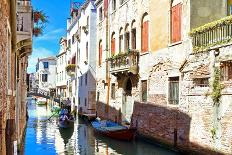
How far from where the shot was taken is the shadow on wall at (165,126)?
570 inches

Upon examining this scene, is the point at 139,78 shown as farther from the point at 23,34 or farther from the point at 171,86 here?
the point at 23,34

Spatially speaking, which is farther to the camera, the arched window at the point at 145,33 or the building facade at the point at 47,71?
the building facade at the point at 47,71

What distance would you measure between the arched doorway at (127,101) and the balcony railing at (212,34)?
7.97 metres

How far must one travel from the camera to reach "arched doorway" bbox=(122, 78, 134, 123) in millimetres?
21750

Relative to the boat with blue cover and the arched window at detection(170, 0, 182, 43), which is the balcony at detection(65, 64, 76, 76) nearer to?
the boat with blue cover

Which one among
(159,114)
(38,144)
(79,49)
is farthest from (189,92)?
(79,49)

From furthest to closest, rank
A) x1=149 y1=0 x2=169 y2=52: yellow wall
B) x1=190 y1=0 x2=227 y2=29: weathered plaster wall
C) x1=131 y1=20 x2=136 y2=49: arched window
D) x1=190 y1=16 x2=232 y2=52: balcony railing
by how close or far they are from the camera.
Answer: x1=131 y1=20 x2=136 y2=49: arched window → x1=149 y1=0 x2=169 y2=52: yellow wall → x1=190 y1=0 x2=227 y2=29: weathered plaster wall → x1=190 y1=16 x2=232 y2=52: balcony railing

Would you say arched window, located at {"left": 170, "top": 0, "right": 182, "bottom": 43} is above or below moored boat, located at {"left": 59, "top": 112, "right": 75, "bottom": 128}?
above

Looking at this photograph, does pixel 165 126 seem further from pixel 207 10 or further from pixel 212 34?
pixel 207 10

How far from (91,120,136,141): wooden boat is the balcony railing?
5.64 metres

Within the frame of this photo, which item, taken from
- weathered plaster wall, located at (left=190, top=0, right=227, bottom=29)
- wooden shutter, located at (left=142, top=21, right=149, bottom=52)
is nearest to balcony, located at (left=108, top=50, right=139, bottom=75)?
wooden shutter, located at (left=142, top=21, right=149, bottom=52)

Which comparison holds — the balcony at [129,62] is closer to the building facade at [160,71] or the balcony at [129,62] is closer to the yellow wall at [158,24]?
the building facade at [160,71]

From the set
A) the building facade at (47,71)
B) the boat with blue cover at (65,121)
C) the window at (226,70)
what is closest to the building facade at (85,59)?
the boat with blue cover at (65,121)

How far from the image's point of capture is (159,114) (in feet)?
56.7
